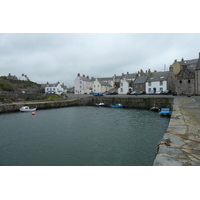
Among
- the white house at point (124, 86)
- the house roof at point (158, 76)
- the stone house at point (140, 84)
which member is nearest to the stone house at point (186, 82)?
the house roof at point (158, 76)

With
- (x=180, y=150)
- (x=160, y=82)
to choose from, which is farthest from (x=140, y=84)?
(x=180, y=150)

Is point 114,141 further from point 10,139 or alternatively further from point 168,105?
point 168,105

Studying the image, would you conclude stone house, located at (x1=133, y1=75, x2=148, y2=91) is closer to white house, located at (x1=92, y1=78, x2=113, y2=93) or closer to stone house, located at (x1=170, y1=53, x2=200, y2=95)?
stone house, located at (x1=170, y1=53, x2=200, y2=95)

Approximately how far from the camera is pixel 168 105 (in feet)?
125

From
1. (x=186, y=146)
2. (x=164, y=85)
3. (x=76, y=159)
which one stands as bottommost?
(x=76, y=159)

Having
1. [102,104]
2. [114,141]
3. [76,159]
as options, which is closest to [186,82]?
[102,104]

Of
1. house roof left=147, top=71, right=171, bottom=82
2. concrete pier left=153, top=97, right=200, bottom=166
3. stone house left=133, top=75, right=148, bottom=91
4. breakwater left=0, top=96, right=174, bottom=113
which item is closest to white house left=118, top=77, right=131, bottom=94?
stone house left=133, top=75, right=148, bottom=91

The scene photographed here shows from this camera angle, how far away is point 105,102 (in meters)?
51.7

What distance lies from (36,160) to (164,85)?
5588 cm

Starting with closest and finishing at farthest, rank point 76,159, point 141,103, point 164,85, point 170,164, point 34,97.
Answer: point 170,164 → point 76,159 → point 141,103 → point 164,85 → point 34,97

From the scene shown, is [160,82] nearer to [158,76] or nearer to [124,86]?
[158,76]

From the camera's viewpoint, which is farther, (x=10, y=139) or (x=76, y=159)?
(x=10, y=139)

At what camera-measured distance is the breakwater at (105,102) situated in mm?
39062

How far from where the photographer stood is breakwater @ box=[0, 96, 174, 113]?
39062 mm
